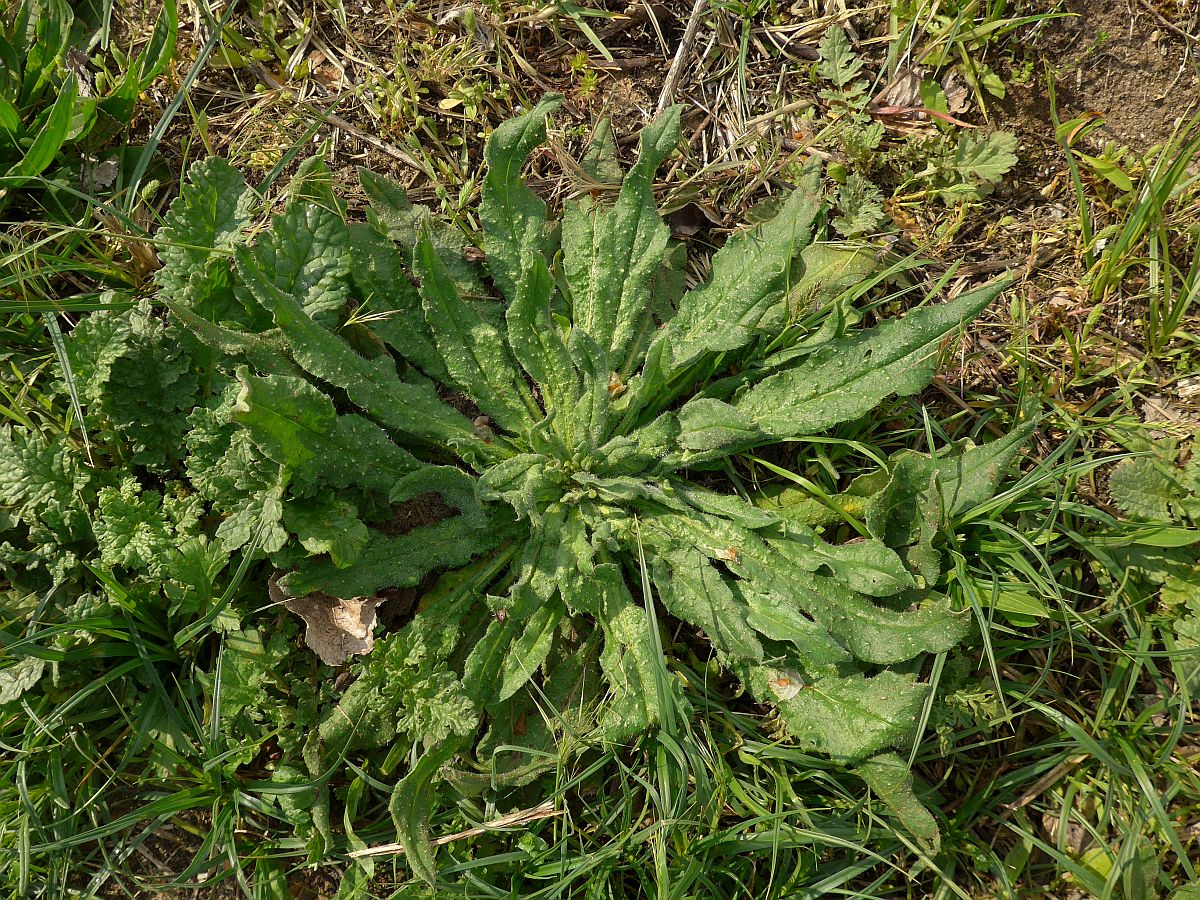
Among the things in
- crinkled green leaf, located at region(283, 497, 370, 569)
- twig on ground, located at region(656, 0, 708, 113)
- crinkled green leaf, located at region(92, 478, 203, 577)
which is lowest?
crinkled green leaf, located at region(92, 478, 203, 577)

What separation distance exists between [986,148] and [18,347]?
378 centimetres

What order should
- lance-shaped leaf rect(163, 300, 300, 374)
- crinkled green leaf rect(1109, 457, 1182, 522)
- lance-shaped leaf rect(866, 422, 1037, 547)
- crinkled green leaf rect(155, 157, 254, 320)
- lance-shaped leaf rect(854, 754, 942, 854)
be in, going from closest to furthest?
lance-shaped leaf rect(163, 300, 300, 374) → lance-shaped leaf rect(854, 754, 942, 854) → crinkled green leaf rect(155, 157, 254, 320) → lance-shaped leaf rect(866, 422, 1037, 547) → crinkled green leaf rect(1109, 457, 1182, 522)

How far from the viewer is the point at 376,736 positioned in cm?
270

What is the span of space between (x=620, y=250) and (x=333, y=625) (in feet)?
5.41

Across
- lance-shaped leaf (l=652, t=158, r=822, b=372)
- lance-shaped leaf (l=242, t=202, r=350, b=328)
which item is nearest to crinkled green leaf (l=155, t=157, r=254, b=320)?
lance-shaped leaf (l=242, t=202, r=350, b=328)

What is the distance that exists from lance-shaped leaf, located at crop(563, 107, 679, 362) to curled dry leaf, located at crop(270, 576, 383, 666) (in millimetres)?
1257

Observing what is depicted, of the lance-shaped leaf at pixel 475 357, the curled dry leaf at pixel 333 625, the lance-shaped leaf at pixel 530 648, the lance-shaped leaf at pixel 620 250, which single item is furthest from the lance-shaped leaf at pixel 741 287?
the curled dry leaf at pixel 333 625

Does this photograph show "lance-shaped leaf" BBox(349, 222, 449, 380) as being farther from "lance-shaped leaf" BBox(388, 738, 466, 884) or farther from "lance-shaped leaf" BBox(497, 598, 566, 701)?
"lance-shaped leaf" BBox(388, 738, 466, 884)

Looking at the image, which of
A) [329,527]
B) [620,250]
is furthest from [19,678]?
[620,250]

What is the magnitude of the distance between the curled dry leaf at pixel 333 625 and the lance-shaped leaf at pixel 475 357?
0.79 meters

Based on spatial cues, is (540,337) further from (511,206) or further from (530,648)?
(530,648)

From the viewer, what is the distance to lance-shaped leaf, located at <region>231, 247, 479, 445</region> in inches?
101

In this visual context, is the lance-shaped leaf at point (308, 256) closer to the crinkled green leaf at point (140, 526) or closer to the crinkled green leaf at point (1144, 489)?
the crinkled green leaf at point (140, 526)

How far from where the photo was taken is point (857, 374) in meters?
2.88
